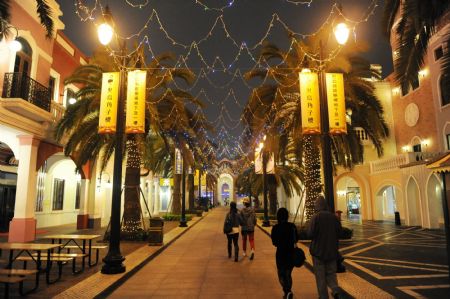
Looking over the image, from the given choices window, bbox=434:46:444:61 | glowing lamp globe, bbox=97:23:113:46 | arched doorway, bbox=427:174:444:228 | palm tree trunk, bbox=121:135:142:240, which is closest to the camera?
glowing lamp globe, bbox=97:23:113:46

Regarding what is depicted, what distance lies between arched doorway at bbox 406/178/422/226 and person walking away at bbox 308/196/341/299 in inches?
820

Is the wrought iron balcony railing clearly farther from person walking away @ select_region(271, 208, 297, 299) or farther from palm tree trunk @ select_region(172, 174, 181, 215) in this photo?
palm tree trunk @ select_region(172, 174, 181, 215)

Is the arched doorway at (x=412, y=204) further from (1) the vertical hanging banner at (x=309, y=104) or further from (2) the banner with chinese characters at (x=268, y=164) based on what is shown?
(1) the vertical hanging banner at (x=309, y=104)

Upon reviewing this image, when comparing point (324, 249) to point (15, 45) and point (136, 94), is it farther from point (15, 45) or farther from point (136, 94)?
point (15, 45)

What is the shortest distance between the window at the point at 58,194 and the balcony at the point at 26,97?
862 centimetres

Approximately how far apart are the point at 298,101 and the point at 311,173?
3.31 metres

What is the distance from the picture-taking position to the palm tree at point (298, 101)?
15711 millimetres

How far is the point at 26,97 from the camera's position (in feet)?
48.3

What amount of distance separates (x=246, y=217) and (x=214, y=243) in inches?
187

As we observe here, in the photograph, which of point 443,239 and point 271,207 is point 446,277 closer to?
point 443,239

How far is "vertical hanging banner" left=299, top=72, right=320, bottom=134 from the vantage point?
1054cm

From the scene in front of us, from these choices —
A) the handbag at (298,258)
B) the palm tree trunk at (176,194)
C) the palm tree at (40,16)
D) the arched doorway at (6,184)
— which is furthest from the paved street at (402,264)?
the arched doorway at (6,184)

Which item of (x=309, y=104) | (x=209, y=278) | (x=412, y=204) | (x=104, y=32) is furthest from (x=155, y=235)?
(x=412, y=204)

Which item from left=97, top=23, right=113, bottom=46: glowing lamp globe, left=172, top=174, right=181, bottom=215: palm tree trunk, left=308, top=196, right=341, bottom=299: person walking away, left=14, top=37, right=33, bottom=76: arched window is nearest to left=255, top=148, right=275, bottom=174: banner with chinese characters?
left=172, top=174, right=181, bottom=215: palm tree trunk
